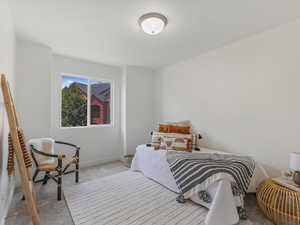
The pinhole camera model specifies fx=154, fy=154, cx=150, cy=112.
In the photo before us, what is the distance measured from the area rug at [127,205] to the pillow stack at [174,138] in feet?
2.31

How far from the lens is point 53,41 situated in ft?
8.68

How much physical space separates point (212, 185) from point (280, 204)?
0.66m

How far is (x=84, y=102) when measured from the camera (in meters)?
3.69

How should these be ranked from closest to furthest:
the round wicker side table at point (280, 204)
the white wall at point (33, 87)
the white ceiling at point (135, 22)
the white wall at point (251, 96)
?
the round wicker side table at point (280, 204) → the white ceiling at point (135, 22) → the white wall at point (251, 96) → the white wall at point (33, 87)

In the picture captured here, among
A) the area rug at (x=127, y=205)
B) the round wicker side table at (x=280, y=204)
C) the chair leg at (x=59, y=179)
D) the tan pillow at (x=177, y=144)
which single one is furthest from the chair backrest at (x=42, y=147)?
the round wicker side table at (x=280, y=204)

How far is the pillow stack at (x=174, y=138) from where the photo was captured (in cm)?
286

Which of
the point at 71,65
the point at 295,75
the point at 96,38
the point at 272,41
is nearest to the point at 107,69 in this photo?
the point at 71,65

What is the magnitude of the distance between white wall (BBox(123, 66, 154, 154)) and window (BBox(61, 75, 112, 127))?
1.77 ft

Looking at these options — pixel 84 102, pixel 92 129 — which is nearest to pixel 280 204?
pixel 92 129

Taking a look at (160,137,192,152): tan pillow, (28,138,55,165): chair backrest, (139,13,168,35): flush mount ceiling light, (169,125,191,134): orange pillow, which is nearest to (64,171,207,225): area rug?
(28,138,55,165): chair backrest

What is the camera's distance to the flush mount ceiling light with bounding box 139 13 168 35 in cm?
189

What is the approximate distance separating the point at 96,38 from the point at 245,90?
262cm

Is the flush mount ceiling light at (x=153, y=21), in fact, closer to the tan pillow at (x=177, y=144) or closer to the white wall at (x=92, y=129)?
the tan pillow at (x=177, y=144)

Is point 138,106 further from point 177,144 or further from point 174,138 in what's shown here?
point 177,144
